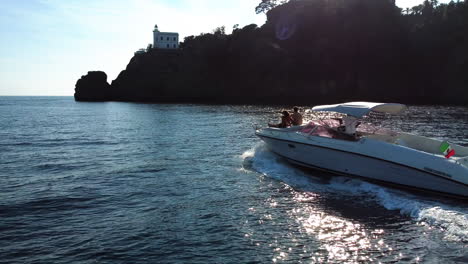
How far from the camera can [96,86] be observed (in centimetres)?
12219

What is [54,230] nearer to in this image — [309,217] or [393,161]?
[309,217]

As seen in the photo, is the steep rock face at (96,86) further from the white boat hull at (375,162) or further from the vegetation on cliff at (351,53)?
the white boat hull at (375,162)

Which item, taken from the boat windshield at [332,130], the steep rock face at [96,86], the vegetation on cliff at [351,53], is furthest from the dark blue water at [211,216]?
the steep rock face at [96,86]

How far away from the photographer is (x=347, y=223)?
31.6 ft

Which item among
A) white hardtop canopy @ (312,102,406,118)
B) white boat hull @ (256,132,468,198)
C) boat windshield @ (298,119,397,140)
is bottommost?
white boat hull @ (256,132,468,198)

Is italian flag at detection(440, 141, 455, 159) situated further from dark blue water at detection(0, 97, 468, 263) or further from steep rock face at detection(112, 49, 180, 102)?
steep rock face at detection(112, 49, 180, 102)

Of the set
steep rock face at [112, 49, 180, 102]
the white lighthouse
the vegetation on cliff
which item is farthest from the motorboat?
the white lighthouse

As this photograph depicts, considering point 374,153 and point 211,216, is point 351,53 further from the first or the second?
point 211,216

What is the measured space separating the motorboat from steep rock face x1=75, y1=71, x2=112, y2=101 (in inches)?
4499

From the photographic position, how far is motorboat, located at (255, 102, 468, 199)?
37.6ft

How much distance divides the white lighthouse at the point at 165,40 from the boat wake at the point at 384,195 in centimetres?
12559

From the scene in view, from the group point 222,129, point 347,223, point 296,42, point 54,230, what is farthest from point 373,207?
point 296,42

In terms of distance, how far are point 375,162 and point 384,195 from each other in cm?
140

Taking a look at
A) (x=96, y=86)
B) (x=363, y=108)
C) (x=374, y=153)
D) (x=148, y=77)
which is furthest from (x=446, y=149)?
(x=96, y=86)
